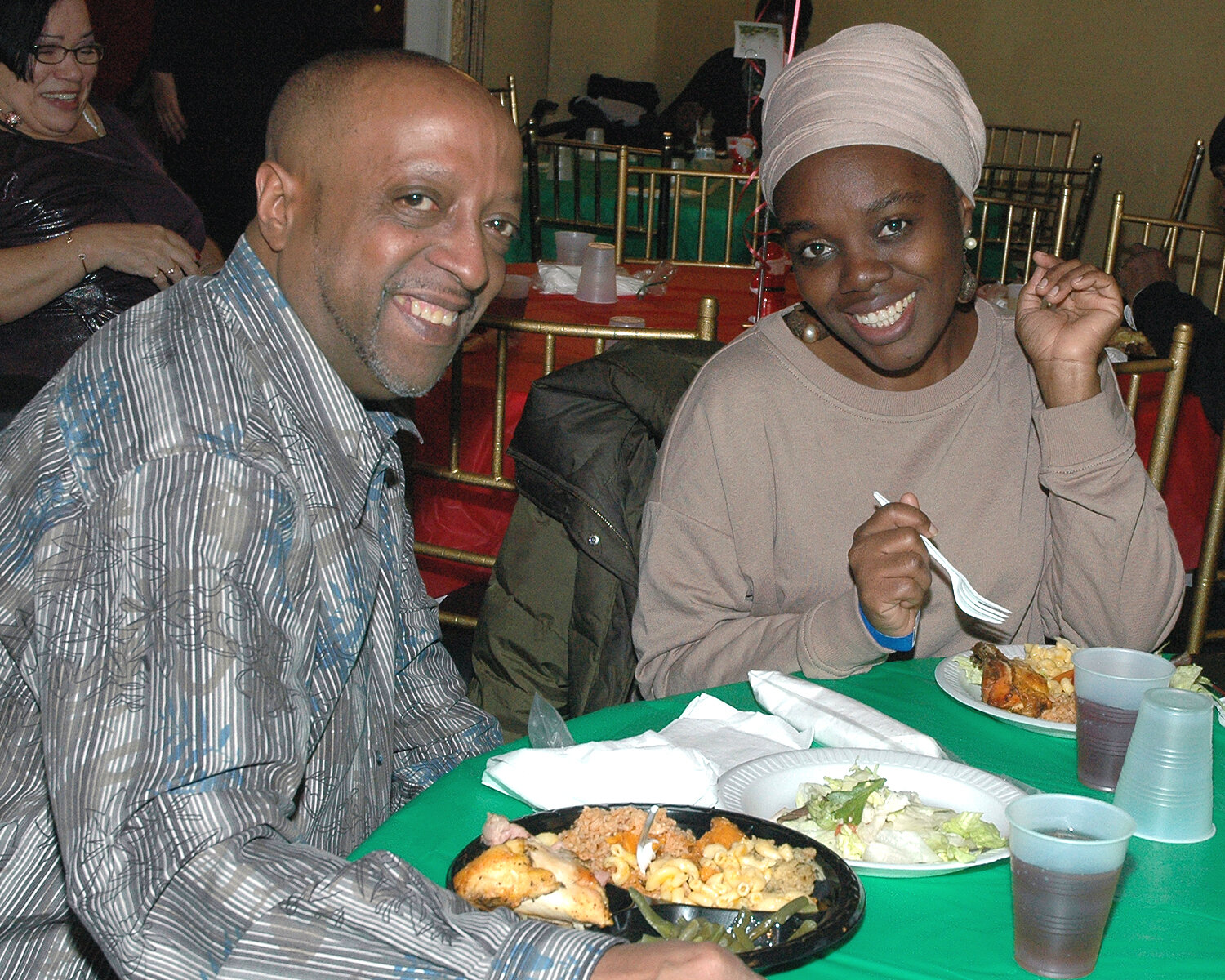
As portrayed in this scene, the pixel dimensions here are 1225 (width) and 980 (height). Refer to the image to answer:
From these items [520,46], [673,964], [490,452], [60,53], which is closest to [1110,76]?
[520,46]

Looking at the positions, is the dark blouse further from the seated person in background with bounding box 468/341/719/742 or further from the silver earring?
the silver earring

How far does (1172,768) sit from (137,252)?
2737 millimetres

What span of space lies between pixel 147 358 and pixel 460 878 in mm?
535

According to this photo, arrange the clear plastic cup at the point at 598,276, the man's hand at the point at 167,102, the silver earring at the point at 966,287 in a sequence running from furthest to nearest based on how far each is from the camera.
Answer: the man's hand at the point at 167,102, the clear plastic cup at the point at 598,276, the silver earring at the point at 966,287

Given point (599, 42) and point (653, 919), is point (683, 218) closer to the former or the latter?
point (653, 919)

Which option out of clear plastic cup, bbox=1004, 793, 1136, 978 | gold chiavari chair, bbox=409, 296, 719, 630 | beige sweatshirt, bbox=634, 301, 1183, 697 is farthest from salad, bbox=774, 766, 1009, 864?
gold chiavari chair, bbox=409, 296, 719, 630

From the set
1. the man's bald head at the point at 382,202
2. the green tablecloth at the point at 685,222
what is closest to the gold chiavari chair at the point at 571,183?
the green tablecloth at the point at 685,222

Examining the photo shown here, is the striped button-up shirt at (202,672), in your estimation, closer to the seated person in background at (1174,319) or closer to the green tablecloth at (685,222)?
the seated person in background at (1174,319)

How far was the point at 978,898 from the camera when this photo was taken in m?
1.05

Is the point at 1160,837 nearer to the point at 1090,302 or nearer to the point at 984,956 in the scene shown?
the point at 984,956

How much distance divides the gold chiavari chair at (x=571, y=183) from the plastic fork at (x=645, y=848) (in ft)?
14.4

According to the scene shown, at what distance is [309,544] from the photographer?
1.04m

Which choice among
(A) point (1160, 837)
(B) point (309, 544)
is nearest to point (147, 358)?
(B) point (309, 544)

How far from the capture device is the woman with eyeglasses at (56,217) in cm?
294
